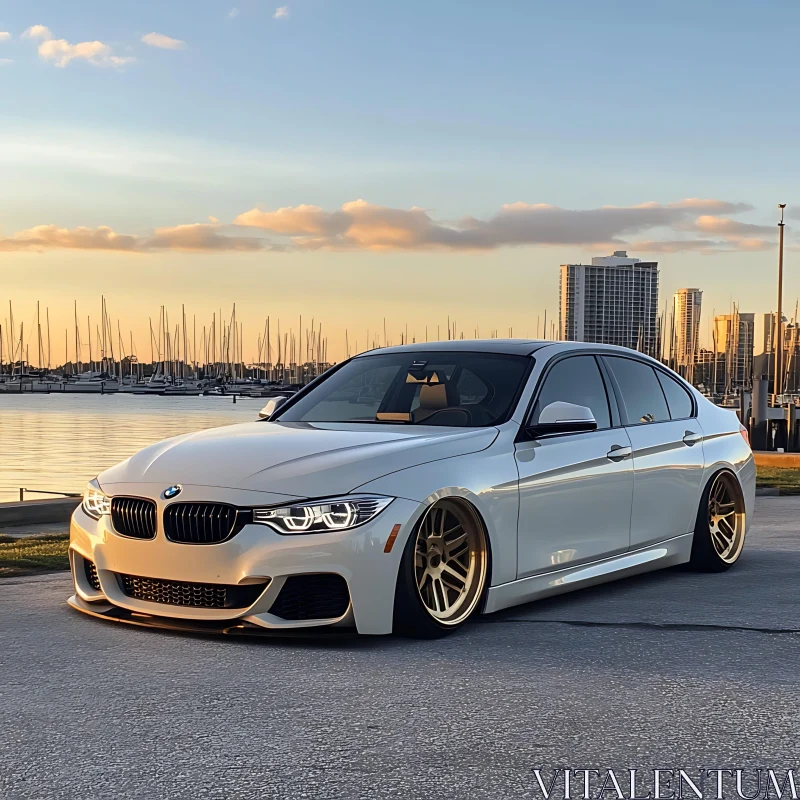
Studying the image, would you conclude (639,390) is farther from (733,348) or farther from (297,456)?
(733,348)

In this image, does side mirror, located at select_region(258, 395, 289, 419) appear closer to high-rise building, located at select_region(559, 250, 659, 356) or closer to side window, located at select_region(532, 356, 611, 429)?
side window, located at select_region(532, 356, 611, 429)

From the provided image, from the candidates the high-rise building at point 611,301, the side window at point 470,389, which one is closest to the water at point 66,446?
the side window at point 470,389

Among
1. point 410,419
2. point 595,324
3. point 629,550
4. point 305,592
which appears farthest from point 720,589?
point 595,324

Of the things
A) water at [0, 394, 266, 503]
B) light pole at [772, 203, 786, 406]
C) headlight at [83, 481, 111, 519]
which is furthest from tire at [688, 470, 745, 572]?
light pole at [772, 203, 786, 406]

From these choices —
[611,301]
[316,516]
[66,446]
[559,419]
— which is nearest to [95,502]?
[316,516]

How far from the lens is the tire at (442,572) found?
19.6 ft

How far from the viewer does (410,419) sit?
7281 mm

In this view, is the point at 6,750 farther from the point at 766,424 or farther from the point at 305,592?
the point at 766,424

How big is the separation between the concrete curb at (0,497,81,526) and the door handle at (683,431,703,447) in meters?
8.39

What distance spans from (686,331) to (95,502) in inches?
3550

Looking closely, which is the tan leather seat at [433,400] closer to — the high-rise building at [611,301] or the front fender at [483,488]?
the front fender at [483,488]

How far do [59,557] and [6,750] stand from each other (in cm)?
532

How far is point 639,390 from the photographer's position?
822 centimetres

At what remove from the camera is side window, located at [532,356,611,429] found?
7414 mm
